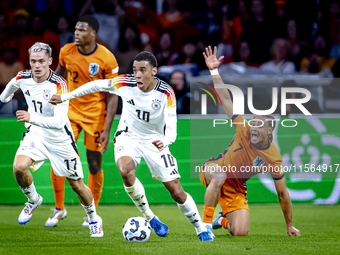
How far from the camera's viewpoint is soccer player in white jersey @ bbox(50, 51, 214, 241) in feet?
17.1

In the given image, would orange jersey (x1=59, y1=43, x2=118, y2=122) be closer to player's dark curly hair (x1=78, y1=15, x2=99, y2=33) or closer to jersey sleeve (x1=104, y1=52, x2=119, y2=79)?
jersey sleeve (x1=104, y1=52, x2=119, y2=79)

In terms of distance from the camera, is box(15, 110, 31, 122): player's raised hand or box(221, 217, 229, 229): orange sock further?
box(221, 217, 229, 229): orange sock

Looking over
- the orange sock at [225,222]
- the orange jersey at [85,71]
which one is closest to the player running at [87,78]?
the orange jersey at [85,71]

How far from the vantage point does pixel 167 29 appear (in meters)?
9.78

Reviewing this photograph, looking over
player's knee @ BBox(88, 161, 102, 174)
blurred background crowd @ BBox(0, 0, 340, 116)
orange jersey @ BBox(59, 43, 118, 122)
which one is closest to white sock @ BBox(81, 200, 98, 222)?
player's knee @ BBox(88, 161, 102, 174)

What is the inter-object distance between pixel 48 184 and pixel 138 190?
275cm

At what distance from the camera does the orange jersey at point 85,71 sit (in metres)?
6.40

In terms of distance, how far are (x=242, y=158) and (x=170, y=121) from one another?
122cm

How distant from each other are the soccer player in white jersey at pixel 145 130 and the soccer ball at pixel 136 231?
35cm

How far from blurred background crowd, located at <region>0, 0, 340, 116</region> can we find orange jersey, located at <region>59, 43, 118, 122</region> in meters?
2.21

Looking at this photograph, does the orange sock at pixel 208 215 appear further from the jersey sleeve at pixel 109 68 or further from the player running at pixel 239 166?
the jersey sleeve at pixel 109 68

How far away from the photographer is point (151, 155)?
17.3 ft

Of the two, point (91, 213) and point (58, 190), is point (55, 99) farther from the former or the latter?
point (58, 190)

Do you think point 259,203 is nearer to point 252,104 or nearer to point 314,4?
point 252,104
